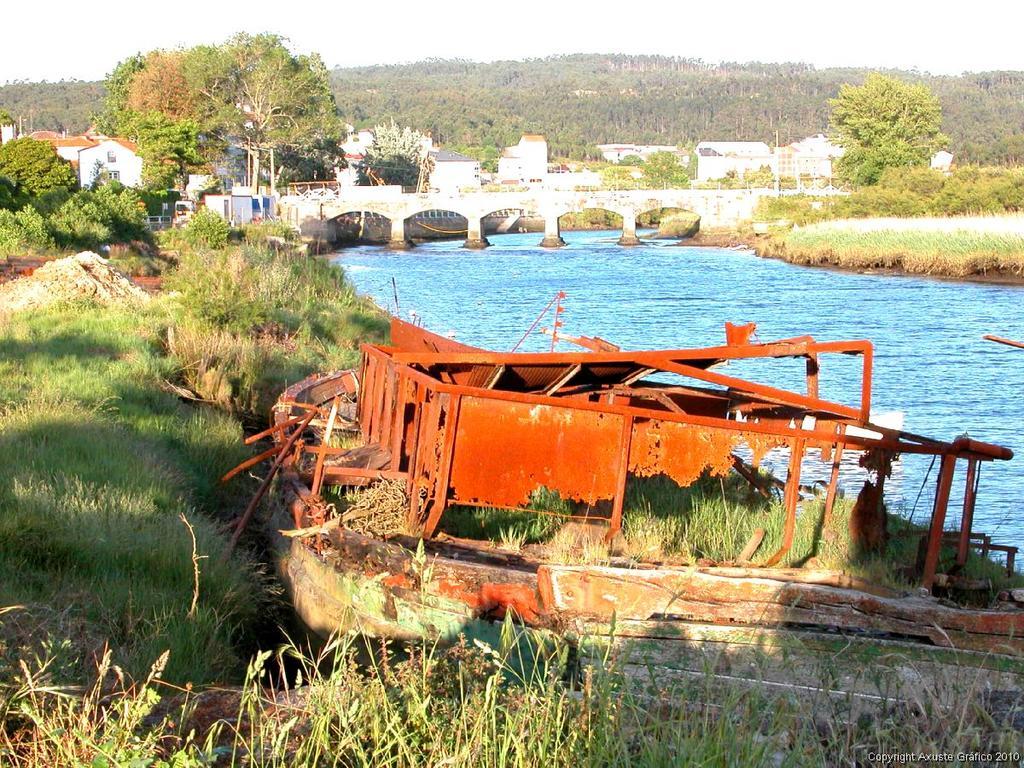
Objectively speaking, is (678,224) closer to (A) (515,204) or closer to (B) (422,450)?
(A) (515,204)

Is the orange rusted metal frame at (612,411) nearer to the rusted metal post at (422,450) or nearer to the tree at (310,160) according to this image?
the rusted metal post at (422,450)

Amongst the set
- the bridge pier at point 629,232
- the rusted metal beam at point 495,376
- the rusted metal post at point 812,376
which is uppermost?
the rusted metal post at point 812,376

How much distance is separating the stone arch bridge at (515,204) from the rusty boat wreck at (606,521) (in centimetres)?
7075

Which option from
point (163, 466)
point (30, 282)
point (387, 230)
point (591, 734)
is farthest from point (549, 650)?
point (387, 230)

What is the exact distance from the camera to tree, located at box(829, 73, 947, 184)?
257 ft

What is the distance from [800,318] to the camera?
33.6m

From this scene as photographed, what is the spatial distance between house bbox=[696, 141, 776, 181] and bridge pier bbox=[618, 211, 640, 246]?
243 feet

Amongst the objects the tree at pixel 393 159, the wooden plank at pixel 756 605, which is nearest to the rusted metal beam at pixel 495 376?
the wooden plank at pixel 756 605

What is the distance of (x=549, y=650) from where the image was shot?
6172mm

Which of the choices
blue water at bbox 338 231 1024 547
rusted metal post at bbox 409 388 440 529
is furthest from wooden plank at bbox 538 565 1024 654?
blue water at bbox 338 231 1024 547

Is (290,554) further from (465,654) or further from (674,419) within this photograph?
(465,654)

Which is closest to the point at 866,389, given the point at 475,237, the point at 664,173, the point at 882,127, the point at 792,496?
the point at 792,496

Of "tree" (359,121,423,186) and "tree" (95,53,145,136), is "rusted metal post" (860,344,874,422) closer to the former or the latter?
"tree" (95,53,145,136)

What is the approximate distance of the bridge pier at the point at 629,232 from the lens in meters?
76.5
